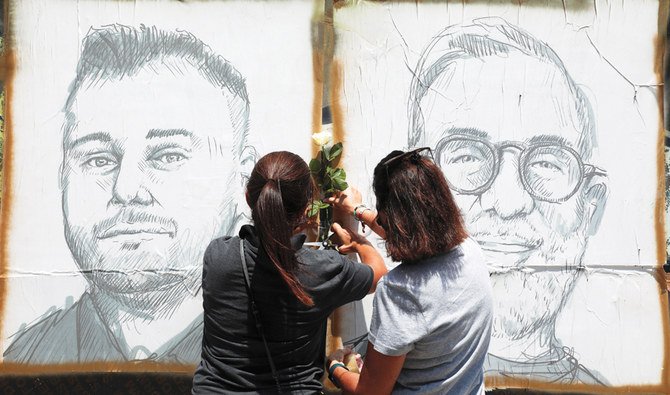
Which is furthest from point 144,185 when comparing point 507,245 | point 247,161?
point 507,245

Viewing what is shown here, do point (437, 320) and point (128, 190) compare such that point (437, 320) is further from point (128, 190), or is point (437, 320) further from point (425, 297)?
point (128, 190)

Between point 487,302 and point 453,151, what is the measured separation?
1006 millimetres

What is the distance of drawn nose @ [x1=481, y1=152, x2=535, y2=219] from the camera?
2438mm

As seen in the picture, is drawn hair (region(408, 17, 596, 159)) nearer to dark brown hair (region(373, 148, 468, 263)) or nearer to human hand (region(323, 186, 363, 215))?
human hand (region(323, 186, 363, 215))

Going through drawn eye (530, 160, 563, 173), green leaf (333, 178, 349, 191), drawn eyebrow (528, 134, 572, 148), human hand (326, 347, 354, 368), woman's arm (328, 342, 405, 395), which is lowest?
human hand (326, 347, 354, 368)

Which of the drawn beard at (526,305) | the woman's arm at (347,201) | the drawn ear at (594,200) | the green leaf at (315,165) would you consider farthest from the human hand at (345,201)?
the drawn ear at (594,200)

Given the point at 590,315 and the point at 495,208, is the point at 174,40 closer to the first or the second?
the point at 495,208

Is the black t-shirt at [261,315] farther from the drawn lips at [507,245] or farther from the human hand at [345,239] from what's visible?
the drawn lips at [507,245]

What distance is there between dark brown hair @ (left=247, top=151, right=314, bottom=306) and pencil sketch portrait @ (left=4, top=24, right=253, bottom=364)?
73 centimetres

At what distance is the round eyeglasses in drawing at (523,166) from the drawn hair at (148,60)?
87cm

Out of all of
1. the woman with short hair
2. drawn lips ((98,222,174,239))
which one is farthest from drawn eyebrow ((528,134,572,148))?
drawn lips ((98,222,174,239))

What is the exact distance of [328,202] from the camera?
232 centimetres

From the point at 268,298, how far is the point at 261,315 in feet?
0.19

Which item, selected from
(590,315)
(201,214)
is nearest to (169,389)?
(201,214)
